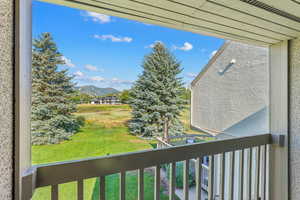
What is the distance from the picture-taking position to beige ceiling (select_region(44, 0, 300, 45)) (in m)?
1.08

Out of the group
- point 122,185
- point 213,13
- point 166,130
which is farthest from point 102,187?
point 213,13

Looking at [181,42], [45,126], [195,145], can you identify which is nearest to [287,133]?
[195,145]

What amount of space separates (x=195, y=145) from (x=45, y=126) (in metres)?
1.13

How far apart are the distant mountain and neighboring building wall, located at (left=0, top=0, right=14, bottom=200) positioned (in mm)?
517

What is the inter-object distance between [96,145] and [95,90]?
39 centimetres

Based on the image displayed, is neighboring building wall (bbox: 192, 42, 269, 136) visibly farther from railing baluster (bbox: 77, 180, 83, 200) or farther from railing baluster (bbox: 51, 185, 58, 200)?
railing baluster (bbox: 51, 185, 58, 200)

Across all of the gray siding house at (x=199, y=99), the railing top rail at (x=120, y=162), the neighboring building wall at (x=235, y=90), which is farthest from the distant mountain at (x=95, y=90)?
the neighboring building wall at (x=235, y=90)

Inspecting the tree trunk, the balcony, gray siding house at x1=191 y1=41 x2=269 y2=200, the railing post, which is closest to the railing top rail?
the balcony

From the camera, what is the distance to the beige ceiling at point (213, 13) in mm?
1083

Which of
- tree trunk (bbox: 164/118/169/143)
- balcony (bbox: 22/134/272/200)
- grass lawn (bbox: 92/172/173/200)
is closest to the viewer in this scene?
balcony (bbox: 22/134/272/200)

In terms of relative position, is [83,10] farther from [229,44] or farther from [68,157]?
[229,44]

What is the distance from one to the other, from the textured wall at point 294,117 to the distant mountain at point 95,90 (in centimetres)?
182

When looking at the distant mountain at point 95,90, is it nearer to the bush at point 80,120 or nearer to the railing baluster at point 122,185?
the bush at point 80,120

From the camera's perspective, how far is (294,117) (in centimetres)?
172
